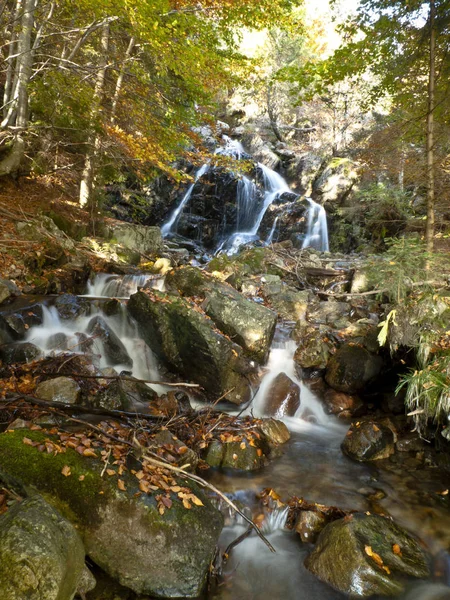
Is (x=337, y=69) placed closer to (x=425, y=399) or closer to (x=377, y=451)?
(x=425, y=399)

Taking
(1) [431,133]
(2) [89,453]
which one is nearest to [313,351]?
(1) [431,133]

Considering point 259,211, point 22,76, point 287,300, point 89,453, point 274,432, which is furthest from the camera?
point 259,211

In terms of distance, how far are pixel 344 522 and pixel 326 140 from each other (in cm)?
2514

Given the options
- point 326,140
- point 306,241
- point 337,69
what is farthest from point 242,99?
point 337,69

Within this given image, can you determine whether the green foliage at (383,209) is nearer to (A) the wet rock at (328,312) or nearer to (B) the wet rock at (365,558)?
(A) the wet rock at (328,312)

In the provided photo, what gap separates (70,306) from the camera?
6988mm

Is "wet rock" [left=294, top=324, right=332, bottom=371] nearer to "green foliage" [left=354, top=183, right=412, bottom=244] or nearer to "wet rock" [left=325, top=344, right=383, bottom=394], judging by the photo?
"wet rock" [left=325, top=344, right=383, bottom=394]

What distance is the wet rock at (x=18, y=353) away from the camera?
5.54m

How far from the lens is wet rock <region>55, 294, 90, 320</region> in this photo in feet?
22.4

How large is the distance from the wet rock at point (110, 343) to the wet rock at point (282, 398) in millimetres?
2911

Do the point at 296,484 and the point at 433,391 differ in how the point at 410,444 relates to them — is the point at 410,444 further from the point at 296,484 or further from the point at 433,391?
the point at 296,484

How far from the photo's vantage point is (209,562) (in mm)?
2965

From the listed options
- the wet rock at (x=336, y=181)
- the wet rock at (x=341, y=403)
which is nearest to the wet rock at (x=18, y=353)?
the wet rock at (x=341, y=403)

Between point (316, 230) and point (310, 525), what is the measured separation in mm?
15008
